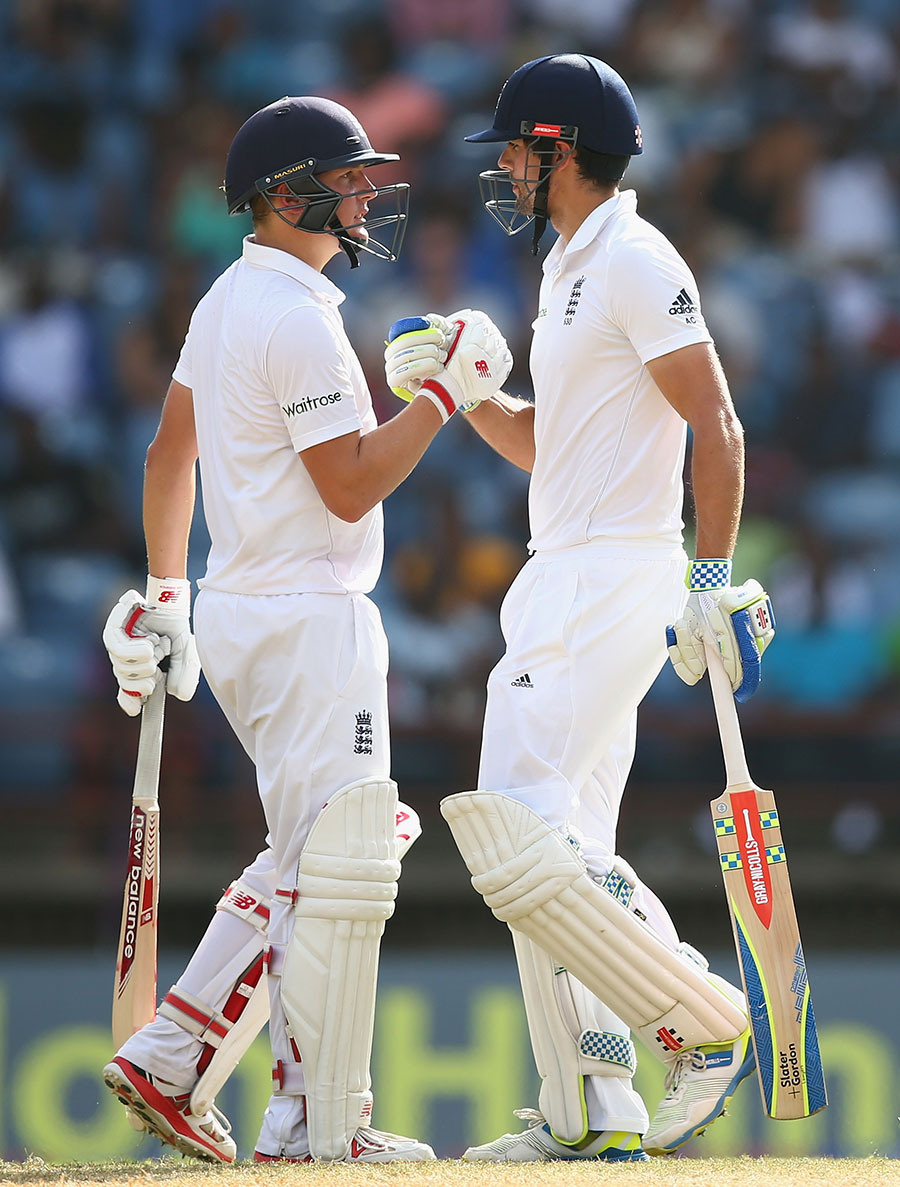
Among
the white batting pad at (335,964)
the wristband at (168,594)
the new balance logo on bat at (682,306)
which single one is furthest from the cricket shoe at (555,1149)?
the new balance logo on bat at (682,306)

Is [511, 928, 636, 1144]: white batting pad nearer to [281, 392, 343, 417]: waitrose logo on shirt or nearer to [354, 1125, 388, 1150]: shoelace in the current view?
[354, 1125, 388, 1150]: shoelace

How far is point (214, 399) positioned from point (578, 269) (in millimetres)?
779

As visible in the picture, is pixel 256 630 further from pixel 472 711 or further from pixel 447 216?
pixel 447 216

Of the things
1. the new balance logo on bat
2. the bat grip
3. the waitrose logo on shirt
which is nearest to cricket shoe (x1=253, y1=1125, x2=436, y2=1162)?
the bat grip

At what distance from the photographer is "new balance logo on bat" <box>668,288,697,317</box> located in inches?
139

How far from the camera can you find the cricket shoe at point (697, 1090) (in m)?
3.49

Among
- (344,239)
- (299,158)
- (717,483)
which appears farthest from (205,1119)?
(299,158)

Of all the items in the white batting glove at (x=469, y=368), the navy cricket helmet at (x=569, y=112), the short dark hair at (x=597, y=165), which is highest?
the navy cricket helmet at (x=569, y=112)

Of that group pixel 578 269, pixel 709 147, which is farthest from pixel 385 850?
pixel 709 147

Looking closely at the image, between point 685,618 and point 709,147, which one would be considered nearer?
point 685,618

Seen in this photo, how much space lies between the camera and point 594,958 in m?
3.44

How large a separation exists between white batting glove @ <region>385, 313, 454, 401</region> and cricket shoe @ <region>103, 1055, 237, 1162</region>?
1.46 m

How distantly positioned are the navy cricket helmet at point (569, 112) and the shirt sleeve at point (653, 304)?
1.00 ft

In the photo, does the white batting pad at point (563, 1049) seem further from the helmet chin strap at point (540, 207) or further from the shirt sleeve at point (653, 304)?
the helmet chin strap at point (540, 207)
